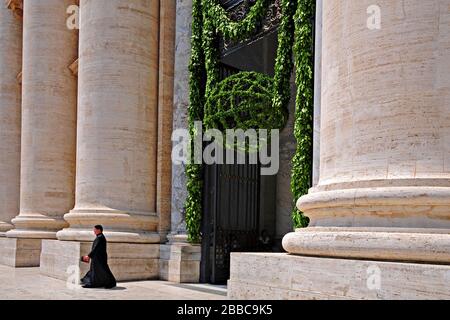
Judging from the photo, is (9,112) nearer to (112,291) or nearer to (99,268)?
(99,268)

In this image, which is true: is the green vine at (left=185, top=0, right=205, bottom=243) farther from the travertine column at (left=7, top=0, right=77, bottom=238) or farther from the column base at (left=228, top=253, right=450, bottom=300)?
the column base at (left=228, top=253, right=450, bottom=300)

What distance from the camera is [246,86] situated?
11.0m

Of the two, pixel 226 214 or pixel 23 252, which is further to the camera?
pixel 23 252

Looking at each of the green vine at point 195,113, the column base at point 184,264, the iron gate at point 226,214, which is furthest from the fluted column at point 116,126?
the iron gate at point 226,214

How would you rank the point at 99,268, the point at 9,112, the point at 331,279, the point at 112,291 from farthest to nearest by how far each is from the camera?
the point at 9,112, the point at 99,268, the point at 112,291, the point at 331,279

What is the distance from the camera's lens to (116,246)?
1221 centimetres

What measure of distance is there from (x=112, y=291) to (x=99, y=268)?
0.58m

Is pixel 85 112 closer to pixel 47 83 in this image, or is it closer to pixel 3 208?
pixel 47 83

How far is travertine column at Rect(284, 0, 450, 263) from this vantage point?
477 cm

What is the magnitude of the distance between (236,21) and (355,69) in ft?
21.9

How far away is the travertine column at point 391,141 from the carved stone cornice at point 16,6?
56.4ft

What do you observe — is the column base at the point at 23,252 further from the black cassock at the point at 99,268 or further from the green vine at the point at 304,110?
the green vine at the point at 304,110

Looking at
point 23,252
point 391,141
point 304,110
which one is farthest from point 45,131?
point 391,141

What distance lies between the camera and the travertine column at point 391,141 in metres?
4.77
